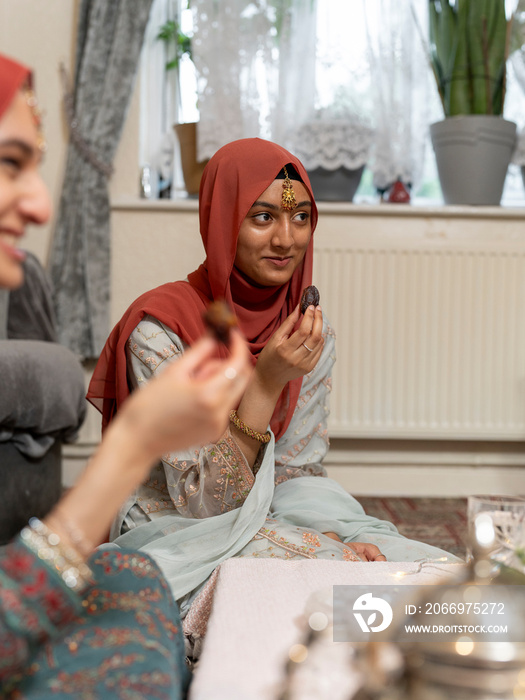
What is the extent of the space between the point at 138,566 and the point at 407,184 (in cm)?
A: 256

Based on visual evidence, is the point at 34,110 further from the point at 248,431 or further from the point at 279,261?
the point at 279,261

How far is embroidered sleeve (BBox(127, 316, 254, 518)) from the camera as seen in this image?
4.70ft

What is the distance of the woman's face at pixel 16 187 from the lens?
2.38 ft

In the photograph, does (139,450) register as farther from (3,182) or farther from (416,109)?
(416,109)

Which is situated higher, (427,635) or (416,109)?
(416,109)

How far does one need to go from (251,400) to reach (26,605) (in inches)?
33.6

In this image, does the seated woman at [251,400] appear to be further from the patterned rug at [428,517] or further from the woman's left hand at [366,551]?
the patterned rug at [428,517]

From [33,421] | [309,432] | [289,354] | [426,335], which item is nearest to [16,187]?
[289,354]

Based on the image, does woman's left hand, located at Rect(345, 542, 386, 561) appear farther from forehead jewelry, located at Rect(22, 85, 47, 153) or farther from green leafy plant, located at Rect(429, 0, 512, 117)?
green leafy plant, located at Rect(429, 0, 512, 117)

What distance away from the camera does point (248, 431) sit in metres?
1.46

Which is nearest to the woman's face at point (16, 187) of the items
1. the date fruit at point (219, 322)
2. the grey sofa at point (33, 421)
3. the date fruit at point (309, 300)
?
the date fruit at point (219, 322)

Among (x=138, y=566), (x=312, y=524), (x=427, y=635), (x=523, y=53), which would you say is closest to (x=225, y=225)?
(x=312, y=524)

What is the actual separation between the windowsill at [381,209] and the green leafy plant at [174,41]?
0.61 m

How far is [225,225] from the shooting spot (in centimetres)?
167
